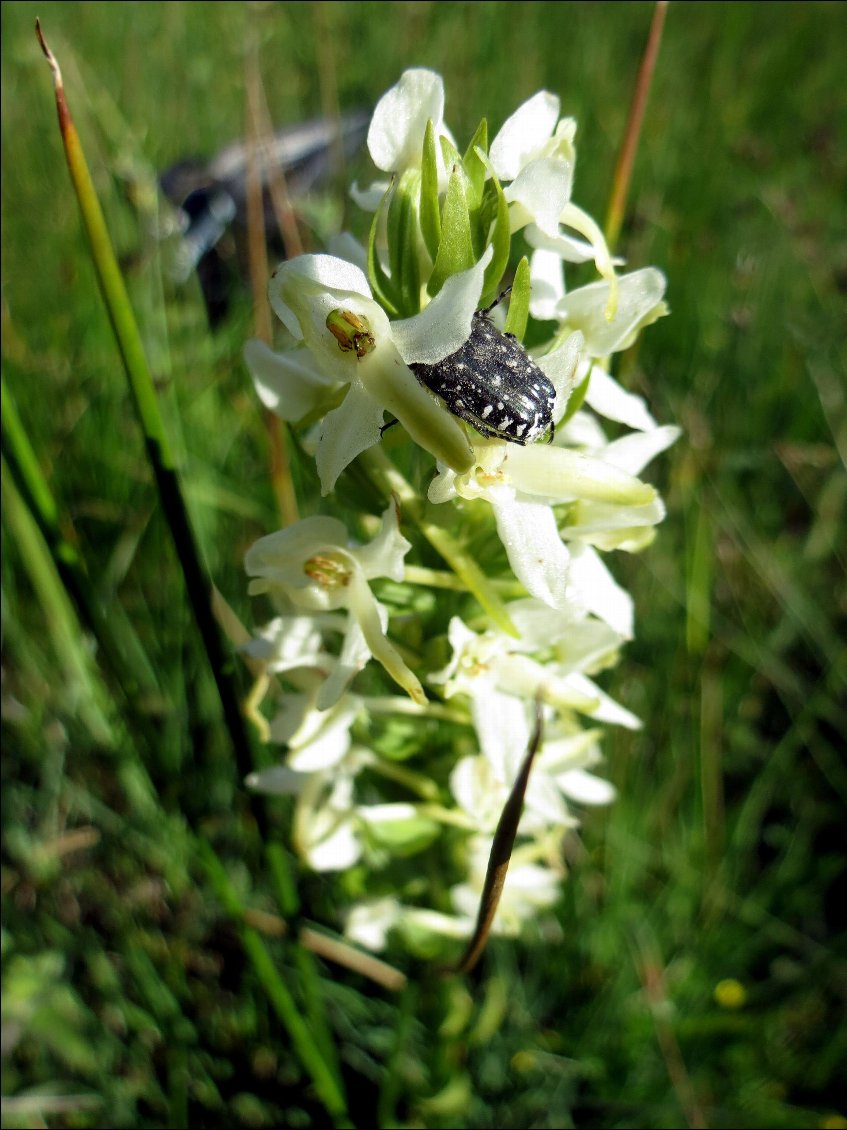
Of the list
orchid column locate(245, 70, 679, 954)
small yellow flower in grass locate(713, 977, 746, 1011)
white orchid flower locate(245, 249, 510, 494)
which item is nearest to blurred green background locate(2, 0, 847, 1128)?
small yellow flower in grass locate(713, 977, 746, 1011)

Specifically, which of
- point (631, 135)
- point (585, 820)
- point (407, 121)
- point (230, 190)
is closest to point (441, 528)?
point (407, 121)

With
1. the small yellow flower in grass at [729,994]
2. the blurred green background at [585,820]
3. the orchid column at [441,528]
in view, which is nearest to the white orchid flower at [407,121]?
the orchid column at [441,528]

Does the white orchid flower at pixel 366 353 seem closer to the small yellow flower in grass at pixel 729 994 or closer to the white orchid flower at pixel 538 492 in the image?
the white orchid flower at pixel 538 492

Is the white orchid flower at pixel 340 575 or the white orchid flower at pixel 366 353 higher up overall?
the white orchid flower at pixel 366 353

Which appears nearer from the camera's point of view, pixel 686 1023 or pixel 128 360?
pixel 128 360

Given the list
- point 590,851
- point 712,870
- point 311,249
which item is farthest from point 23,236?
point 712,870

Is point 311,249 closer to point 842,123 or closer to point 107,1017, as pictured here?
point 107,1017
